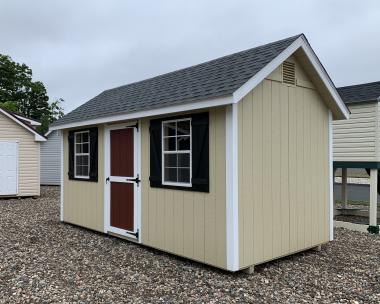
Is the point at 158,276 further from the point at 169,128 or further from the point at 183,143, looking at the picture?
the point at 169,128

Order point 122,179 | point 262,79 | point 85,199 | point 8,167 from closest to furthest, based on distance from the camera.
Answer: point 262,79 < point 122,179 < point 85,199 < point 8,167

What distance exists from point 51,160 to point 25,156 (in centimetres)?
615

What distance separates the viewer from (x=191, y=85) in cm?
595

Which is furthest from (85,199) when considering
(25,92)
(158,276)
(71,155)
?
(25,92)

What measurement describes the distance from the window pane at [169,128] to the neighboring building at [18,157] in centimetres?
949

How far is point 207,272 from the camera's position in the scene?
5043 millimetres

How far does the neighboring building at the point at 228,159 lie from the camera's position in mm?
4953

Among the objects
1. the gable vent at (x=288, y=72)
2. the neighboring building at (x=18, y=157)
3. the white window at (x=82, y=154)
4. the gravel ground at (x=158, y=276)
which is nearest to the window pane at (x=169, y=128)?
the gable vent at (x=288, y=72)

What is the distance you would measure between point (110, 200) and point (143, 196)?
3.93 feet

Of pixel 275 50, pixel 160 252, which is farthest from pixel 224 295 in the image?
pixel 275 50

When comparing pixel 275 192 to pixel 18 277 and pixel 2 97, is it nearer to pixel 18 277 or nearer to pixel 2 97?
pixel 18 277

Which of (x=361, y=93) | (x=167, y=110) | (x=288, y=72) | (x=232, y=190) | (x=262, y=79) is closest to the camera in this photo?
(x=232, y=190)

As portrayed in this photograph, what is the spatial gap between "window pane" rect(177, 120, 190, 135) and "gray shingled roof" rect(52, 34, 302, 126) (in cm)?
37

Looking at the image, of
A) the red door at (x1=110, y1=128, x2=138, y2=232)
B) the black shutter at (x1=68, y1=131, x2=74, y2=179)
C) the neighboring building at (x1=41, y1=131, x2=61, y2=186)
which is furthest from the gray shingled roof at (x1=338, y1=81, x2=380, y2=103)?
the neighboring building at (x1=41, y1=131, x2=61, y2=186)
